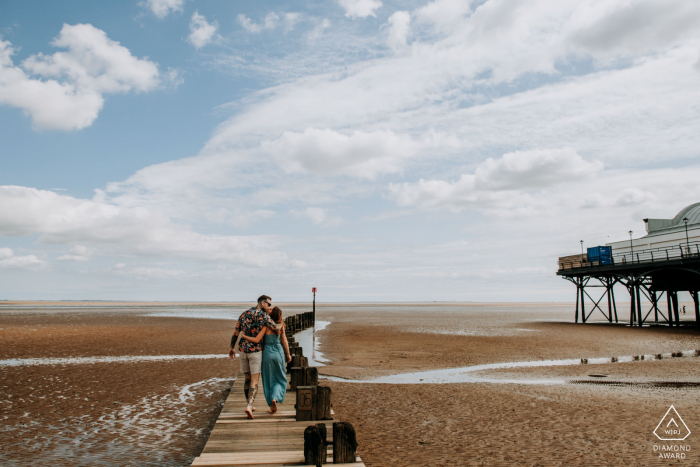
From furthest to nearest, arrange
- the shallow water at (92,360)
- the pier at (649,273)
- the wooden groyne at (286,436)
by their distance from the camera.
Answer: the pier at (649,273) → the shallow water at (92,360) → the wooden groyne at (286,436)

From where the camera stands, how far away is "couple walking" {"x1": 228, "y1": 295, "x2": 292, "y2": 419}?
7250 mm

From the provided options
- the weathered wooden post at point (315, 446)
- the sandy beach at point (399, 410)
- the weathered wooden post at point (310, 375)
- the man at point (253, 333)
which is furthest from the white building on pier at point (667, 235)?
the weathered wooden post at point (315, 446)

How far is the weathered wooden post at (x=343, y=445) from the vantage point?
5156mm

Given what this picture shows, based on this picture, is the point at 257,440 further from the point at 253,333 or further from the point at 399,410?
the point at 399,410

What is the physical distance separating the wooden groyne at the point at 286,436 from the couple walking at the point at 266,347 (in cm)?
40

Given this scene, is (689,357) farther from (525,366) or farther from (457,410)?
(457,410)

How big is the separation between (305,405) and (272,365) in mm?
848

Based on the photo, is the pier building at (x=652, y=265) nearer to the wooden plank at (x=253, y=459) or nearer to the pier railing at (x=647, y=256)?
→ the pier railing at (x=647, y=256)

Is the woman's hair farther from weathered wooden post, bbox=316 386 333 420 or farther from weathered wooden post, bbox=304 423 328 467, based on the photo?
weathered wooden post, bbox=304 423 328 467

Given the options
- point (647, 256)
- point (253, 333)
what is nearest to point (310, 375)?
point (253, 333)

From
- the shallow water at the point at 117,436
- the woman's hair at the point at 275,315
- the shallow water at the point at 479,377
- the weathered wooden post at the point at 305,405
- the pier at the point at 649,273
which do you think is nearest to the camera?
the shallow water at the point at 117,436

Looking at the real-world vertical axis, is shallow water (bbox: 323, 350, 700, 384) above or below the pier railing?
below

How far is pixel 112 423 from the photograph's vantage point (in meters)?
8.45

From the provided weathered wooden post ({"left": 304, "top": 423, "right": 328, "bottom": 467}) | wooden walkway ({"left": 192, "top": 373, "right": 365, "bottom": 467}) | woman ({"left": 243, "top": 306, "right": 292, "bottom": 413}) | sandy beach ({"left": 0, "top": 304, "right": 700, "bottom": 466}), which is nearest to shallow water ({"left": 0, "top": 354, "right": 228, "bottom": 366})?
sandy beach ({"left": 0, "top": 304, "right": 700, "bottom": 466})
